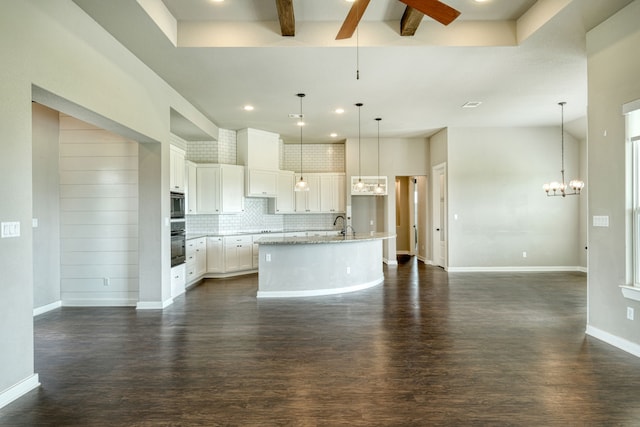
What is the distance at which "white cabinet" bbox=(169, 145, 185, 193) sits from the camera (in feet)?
17.8

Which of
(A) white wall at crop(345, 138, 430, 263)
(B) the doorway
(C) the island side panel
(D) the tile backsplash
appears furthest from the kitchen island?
(B) the doorway

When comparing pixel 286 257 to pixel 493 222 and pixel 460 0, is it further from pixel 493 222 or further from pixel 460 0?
pixel 493 222

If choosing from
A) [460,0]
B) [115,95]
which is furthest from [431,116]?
[115,95]

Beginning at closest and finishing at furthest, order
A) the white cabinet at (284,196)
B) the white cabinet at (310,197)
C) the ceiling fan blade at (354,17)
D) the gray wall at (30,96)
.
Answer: the gray wall at (30,96) < the ceiling fan blade at (354,17) < the white cabinet at (284,196) < the white cabinet at (310,197)

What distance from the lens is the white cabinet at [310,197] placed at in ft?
28.6

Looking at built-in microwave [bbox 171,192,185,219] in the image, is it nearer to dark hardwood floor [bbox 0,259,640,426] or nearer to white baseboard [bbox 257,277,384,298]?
dark hardwood floor [bbox 0,259,640,426]

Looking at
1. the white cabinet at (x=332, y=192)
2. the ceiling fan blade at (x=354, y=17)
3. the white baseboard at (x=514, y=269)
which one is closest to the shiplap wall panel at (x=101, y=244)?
the ceiling fan blade at (x=354, y=17)

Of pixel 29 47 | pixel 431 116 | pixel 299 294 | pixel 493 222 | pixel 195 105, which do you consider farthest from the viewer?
pixel 493 222

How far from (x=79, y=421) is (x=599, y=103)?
212 inches

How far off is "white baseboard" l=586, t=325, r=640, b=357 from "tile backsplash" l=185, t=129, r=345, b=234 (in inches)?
241

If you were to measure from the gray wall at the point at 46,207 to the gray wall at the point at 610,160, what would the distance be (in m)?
6.96

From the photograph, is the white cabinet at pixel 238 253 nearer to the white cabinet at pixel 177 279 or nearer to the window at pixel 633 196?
the white cabinet at pixel 177 279

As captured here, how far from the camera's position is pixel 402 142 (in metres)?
8.87

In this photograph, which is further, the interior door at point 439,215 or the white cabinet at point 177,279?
the interior door at point 439,215
